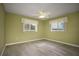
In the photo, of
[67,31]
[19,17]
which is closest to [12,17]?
[19,17]

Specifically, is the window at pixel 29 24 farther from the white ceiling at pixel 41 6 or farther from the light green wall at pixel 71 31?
the light green wall at pixel 71 31

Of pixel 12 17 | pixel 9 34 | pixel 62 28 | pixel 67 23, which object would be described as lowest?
pixel 9 34

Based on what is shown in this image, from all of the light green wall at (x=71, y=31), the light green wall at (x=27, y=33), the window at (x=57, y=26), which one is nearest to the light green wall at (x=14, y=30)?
the light green wall at (x=27, y=33)

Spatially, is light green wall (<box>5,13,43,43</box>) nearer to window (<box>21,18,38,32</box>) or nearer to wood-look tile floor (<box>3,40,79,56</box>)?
window (<box>21,18,38,32</box>)

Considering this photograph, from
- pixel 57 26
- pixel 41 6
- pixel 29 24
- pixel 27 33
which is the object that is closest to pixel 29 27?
pixel 29 24

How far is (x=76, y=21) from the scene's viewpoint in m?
3.69

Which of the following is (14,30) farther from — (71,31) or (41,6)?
(71,31)

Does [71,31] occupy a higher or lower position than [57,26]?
lower

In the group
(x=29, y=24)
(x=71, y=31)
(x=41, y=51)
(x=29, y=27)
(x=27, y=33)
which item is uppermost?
(x=29, y=24)

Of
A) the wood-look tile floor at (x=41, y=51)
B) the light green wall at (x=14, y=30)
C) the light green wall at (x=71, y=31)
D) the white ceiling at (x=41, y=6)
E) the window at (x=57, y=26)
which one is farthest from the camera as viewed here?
the window at (x=57, y=26)

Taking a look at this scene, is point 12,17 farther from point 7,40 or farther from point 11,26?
point 7,40

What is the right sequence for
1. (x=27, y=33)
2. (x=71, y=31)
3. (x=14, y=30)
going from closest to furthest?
(x=71, y=31), (x=14, y=30), (x=27, y=33)

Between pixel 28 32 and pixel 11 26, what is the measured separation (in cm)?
147

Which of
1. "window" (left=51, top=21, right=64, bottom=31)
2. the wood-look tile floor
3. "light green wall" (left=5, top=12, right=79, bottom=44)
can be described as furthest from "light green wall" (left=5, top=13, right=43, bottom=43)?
"window" (left=51, top=21, right=64, bottom=31)
